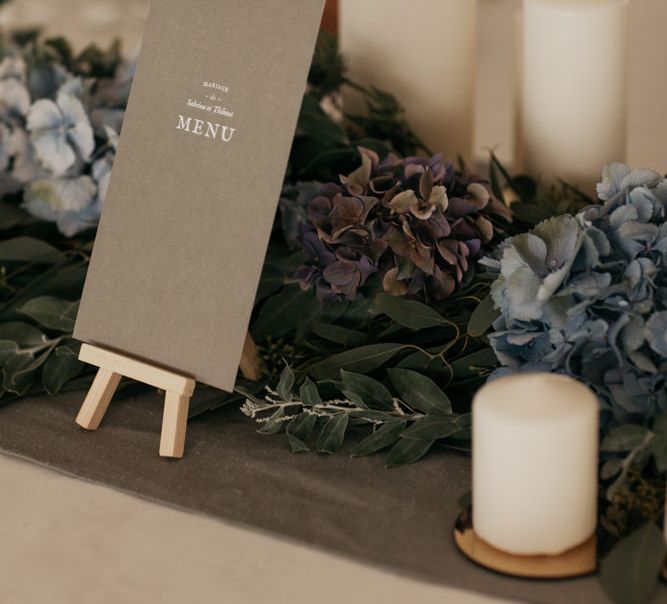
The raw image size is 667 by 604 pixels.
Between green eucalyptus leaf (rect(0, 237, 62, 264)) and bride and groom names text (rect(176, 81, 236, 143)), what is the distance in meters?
0.26

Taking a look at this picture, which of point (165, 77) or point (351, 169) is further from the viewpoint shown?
point (351, 169)

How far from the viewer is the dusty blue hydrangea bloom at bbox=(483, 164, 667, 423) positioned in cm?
68

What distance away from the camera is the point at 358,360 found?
81 cm

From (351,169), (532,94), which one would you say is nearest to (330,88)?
(351,169)

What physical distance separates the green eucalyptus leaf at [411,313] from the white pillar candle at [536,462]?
16cm

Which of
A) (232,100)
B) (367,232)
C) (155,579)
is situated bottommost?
(155,579)

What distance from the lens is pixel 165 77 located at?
2.61ft

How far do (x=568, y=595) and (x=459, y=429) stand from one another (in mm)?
161

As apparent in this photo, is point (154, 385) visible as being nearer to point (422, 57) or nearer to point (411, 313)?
point (411, 313)

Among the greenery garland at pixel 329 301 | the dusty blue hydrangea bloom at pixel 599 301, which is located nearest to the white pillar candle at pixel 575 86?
the greenery garland at pixel 329 301

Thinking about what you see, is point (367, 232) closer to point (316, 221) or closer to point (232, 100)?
point (316, 221)

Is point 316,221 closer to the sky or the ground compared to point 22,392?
closer to the sky

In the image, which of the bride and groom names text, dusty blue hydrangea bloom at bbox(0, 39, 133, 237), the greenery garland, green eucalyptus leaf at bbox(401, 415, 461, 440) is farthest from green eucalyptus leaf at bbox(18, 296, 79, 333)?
green eucalyptus leaf at bbox(401, 415, 461, 440)

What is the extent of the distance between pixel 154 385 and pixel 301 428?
0.12m
